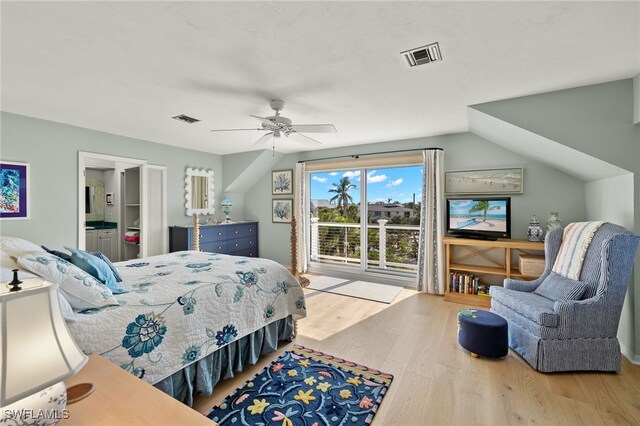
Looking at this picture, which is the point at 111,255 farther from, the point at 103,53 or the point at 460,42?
the point at 460,42

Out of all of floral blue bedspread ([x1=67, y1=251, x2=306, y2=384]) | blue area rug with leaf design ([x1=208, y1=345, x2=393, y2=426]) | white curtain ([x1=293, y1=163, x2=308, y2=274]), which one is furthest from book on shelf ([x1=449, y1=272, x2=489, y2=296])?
white curtain ([x1=293, y1=163, x2=308, y2=274])

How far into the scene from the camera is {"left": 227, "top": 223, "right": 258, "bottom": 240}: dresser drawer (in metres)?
5.48

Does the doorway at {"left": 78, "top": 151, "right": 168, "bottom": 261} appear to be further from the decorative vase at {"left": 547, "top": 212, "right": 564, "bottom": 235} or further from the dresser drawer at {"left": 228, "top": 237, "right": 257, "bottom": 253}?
the decorative vase at {"left": 547, "top": 212, "right": 564, "bottom": 235}

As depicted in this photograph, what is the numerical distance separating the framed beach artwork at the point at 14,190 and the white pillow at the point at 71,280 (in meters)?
2.24

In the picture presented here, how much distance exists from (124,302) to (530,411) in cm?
266

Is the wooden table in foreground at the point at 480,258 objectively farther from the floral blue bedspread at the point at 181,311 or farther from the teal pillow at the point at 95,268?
the teal pillow at the point at 95,268

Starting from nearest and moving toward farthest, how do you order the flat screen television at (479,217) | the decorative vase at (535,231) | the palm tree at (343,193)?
the decorative vase at (535,231), the flat screen television at (479,217), the palm tree at (343,193)

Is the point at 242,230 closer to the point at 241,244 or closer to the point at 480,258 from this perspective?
the point at 241,244

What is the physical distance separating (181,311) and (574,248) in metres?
3.35

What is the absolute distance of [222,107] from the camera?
306 cm

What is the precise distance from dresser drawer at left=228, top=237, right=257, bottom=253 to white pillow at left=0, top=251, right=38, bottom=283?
3.81 m

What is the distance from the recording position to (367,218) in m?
5.17

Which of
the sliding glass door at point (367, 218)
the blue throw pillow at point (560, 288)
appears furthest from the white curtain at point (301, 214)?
the blue throw pillow at point (560, 288)

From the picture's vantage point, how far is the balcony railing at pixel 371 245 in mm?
4859
